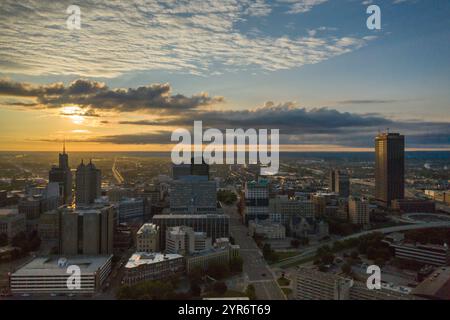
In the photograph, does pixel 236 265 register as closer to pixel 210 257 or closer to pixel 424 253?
pixel 210 257

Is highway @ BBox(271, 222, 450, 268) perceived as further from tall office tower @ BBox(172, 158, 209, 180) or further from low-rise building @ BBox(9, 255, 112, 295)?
tall office tower @ BBox(172, 158, 209, 180)

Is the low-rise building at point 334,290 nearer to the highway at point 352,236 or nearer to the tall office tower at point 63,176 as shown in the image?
the highway at point 352,236

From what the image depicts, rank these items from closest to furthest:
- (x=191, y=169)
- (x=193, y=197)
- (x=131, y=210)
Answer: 1. (x=193, y=197)
2. (x=131, y=210)
3. (x=191, y=169)

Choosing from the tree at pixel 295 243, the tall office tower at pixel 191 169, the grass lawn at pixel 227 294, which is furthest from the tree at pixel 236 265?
the tall office tower at pixel 191 169

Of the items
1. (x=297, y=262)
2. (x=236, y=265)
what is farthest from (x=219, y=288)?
(x=297, y=262)

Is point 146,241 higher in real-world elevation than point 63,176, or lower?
lower

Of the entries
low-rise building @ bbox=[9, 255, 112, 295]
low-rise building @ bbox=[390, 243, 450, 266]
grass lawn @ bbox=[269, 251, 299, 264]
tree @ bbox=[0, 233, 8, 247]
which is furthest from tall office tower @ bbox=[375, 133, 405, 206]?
tree @ bbox=[0, 233, 8, 247]
